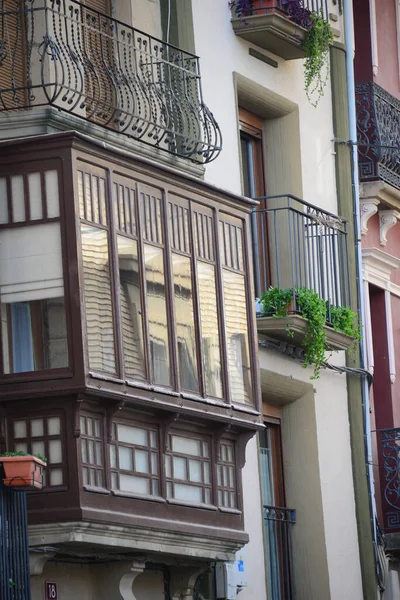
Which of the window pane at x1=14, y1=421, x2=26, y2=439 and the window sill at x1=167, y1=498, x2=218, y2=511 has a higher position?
the window pane at x1=14, y1=421, x2=26, y2=439

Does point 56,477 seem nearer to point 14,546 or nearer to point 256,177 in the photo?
point 14,546

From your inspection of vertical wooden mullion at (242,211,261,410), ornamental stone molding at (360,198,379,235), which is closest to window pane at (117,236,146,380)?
vertical wooden mullion at (242,211,261,410)

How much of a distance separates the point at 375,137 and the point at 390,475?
408 centimetres

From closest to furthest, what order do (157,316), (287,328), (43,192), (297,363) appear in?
1. (43,192)
2. (157,316)
3. (287,328)
4. (297,363)

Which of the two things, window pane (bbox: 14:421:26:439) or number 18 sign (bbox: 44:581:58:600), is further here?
number 18 sign (bbox: 44:581:58:600)

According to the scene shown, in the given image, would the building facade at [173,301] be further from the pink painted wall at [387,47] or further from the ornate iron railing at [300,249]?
the pink painted wall at [387,47]

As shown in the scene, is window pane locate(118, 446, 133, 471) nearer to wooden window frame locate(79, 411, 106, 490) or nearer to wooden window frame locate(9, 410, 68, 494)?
wooden window frame locate(79, 411, 106, 490)

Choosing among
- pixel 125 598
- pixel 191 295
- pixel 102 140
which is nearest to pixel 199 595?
pixel 125 598

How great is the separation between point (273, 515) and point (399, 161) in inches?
208

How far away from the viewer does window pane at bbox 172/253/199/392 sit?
716 inches

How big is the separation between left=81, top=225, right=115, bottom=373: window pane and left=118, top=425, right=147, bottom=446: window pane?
0.64 m

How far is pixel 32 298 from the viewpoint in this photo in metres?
17.1

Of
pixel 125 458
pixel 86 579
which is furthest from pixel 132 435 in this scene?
pixel 86 579

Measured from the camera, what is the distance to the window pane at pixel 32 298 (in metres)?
17.0
